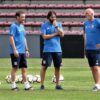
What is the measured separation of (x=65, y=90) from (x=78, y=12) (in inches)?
990

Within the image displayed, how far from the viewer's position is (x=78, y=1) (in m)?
37.2

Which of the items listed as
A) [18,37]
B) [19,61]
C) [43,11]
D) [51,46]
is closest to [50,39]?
[51,46]

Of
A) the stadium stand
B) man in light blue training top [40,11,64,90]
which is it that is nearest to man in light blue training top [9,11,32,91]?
man in light blue training top [40,11,64,90]

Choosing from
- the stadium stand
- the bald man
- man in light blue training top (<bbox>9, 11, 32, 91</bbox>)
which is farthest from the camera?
the stadium stand

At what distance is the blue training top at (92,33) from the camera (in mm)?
11516

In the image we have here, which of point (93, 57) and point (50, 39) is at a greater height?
point (50, 39)

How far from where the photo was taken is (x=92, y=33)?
1155cm

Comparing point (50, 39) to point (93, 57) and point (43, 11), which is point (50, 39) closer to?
point (93, 57)

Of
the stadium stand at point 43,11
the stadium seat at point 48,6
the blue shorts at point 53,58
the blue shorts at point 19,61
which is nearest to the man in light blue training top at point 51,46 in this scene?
the blue shorts at point 53,58

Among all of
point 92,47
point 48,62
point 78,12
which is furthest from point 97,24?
point 78,12

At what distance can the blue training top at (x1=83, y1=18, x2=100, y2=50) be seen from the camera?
37.8 ft

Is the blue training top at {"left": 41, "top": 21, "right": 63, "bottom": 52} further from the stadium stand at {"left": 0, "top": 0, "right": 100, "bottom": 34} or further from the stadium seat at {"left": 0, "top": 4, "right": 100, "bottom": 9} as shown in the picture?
the stadium seat at {"left": 0, "top": 4, "right": 100, "bottom": 9}

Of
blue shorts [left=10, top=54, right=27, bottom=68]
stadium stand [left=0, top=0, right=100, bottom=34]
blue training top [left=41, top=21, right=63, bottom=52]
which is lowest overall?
stadium stand [left=0, top=0, right=100, bottom=34]

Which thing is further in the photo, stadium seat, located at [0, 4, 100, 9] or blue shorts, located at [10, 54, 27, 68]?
stadium seat, located at [0, 4, 100, 9]
